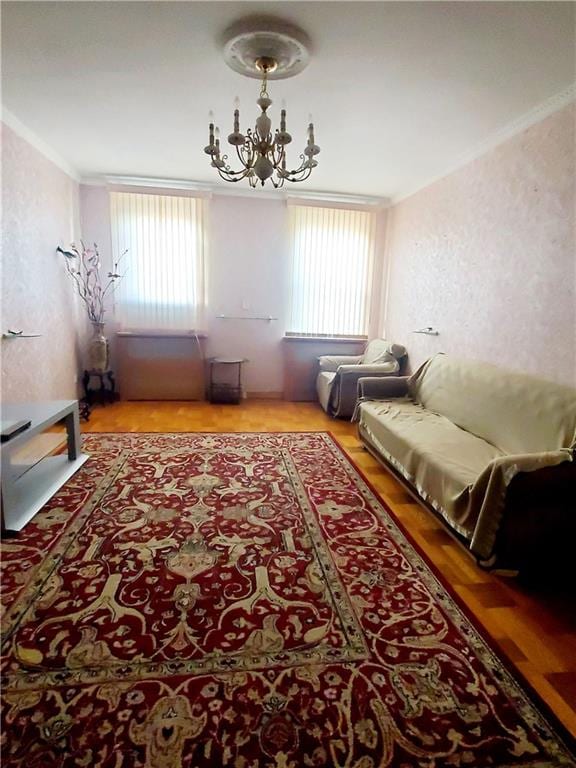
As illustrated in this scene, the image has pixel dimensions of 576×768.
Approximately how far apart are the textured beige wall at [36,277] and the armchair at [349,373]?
279cm

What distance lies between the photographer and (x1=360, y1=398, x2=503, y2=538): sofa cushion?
6.39 ft

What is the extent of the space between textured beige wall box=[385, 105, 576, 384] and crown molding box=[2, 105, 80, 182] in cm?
362

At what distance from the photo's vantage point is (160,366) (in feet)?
15.7

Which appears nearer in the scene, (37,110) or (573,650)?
(573,650)

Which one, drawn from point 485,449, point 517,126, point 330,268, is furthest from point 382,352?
point 517,126

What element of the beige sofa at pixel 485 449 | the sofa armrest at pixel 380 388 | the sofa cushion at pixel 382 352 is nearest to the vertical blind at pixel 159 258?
the sofa cushion at pixel 382 352

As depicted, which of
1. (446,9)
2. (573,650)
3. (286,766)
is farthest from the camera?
(446,9)

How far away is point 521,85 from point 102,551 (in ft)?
11.4

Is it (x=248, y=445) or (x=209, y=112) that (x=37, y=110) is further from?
(x=248, y=445)

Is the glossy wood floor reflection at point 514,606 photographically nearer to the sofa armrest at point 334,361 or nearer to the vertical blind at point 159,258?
the sofa armrest at point 334,361

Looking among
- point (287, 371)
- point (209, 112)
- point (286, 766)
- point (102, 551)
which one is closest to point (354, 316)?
point (287, 371)

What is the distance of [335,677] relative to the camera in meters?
1.28

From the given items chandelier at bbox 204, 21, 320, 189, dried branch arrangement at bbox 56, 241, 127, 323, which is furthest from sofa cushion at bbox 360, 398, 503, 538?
dried branch arrangement at bbox 56, 241, 127, 323

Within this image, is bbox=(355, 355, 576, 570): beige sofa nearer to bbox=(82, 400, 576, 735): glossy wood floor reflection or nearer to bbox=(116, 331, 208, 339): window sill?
bbox=(82, 400, 576, 735): glossy wood floor reflection
